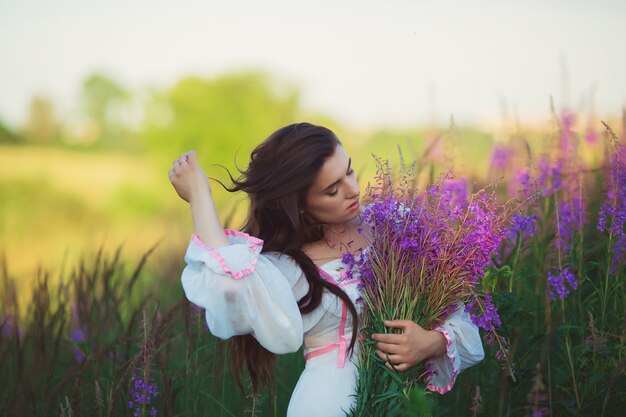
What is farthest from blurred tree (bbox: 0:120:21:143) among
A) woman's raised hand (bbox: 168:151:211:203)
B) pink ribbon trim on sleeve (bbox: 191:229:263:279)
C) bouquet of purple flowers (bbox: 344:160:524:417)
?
bouquet of purple flowers (bbox: 344:160:524:417)

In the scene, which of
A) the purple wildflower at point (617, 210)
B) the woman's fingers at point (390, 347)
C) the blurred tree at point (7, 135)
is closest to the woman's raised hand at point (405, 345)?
the woman's fingers at point (390, 347)

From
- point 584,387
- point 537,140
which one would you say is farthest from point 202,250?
point 537,140

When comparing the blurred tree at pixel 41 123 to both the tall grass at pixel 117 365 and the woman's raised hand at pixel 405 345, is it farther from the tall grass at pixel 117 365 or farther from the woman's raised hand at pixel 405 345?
the woman's raised hand at pixel 405 345

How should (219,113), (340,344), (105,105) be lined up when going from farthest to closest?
1. (105,105)
2. (219,113)
3. (340,344)

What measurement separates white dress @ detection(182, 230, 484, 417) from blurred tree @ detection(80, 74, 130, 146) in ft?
132

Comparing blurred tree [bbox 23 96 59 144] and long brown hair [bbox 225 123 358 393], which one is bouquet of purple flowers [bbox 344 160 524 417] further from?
blurred tree [bbox 23 96 59 144]

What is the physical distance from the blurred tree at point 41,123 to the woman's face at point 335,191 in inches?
1588

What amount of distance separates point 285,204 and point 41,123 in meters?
41.5

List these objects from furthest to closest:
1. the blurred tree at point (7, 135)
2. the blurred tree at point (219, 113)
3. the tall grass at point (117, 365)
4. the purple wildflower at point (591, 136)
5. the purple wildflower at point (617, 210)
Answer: the blurred tree at point (7, 135), the blurred tree at point (219, 113), the purple wildflower at point (591, 136), the tall grass at point (117, 365), the purple wildflower at point (617, 210)

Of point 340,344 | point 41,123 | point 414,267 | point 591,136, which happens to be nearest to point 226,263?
point 340,344

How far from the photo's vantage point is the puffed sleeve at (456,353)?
8.01 feet

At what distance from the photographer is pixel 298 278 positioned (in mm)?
2482

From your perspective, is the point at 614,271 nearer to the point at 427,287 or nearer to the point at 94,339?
the point at 427,287

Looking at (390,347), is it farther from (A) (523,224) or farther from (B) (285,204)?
(A) (523,224)
